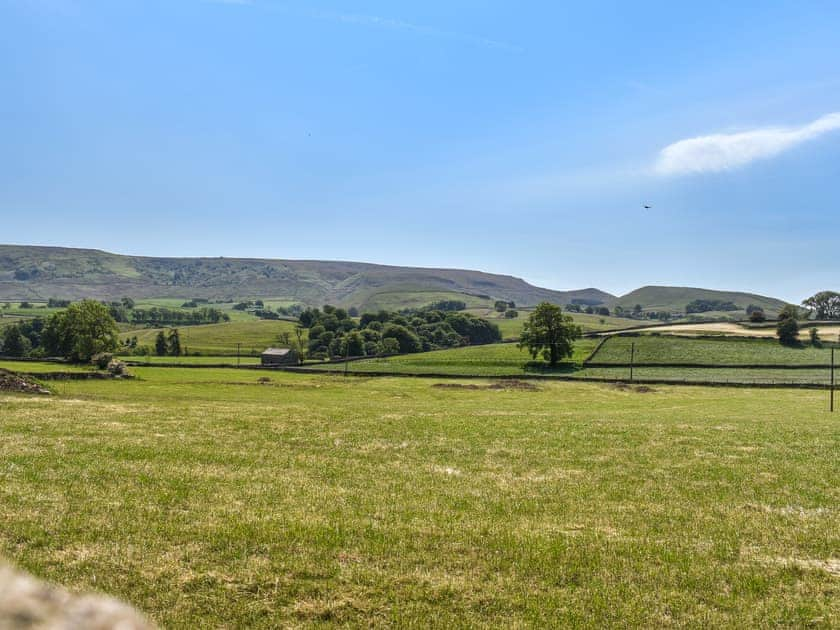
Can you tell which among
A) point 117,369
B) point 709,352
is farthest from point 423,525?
point 709,352

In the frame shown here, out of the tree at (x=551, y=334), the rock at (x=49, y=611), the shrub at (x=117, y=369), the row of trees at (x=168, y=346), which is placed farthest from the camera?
the row of trees at (x=168, y=346)

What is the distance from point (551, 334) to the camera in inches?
4806

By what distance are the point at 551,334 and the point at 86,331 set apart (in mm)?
91795

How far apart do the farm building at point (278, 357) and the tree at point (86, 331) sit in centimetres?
4306

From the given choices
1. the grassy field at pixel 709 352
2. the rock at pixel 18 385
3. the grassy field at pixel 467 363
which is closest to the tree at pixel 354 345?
the grassy field at pixel 467 363

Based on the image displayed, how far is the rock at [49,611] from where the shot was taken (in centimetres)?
201

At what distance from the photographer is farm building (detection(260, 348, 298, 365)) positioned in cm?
14521

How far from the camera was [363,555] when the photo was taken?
41.4 feet

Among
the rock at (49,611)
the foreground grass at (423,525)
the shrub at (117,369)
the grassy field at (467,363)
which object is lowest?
the grassy field at (467,363)

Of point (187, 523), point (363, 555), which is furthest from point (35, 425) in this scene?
point (363, 555)

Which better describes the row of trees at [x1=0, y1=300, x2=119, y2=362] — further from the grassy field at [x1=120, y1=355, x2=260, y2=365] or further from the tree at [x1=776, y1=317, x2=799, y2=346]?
the tree at [x1=776, y1=317, x2=799, y2=346]

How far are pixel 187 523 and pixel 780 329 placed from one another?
543ft

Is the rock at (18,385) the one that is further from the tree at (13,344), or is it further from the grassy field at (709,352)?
the tree at (13,344)

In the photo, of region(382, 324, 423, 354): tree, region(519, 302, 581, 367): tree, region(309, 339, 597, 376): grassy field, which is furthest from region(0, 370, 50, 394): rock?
region(382, 324, 423, 354): tree
